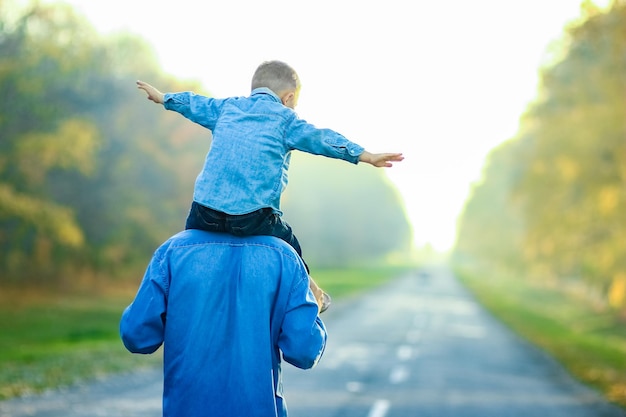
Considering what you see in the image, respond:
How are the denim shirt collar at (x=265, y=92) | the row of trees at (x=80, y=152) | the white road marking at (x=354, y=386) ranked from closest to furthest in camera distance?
the denim shirt collar at (x=265, y=92) → the white road marking at (x=354, y=386) → the row of trees at (x=80, y=152)

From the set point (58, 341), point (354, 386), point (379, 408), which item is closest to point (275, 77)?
point (379, 408)

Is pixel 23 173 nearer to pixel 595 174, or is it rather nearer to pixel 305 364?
pixel 595 174

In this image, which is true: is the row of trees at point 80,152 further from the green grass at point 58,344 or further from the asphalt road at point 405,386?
the asphalt road at point 405,386

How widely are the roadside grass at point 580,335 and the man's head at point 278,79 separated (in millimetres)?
10472

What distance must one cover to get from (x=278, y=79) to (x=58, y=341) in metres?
18.0

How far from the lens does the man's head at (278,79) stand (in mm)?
2949

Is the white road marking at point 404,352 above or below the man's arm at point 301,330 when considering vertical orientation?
below

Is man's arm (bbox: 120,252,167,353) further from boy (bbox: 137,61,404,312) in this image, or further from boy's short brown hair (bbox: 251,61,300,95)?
boy's short brown hair (bbox: 251,61,300,95)

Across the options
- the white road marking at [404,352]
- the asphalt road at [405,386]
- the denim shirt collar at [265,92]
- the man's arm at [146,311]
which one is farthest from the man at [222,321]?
the white road marking at [404,352]

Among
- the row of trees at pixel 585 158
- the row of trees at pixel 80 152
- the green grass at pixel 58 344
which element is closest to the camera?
the green grass at pixel 58 344

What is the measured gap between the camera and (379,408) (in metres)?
10.3

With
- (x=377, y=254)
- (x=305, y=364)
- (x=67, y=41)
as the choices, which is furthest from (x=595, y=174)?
(x=377, y=254)

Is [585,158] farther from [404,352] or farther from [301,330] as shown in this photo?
[301,330]

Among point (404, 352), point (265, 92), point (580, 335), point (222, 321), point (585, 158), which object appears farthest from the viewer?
point (585, 158)
